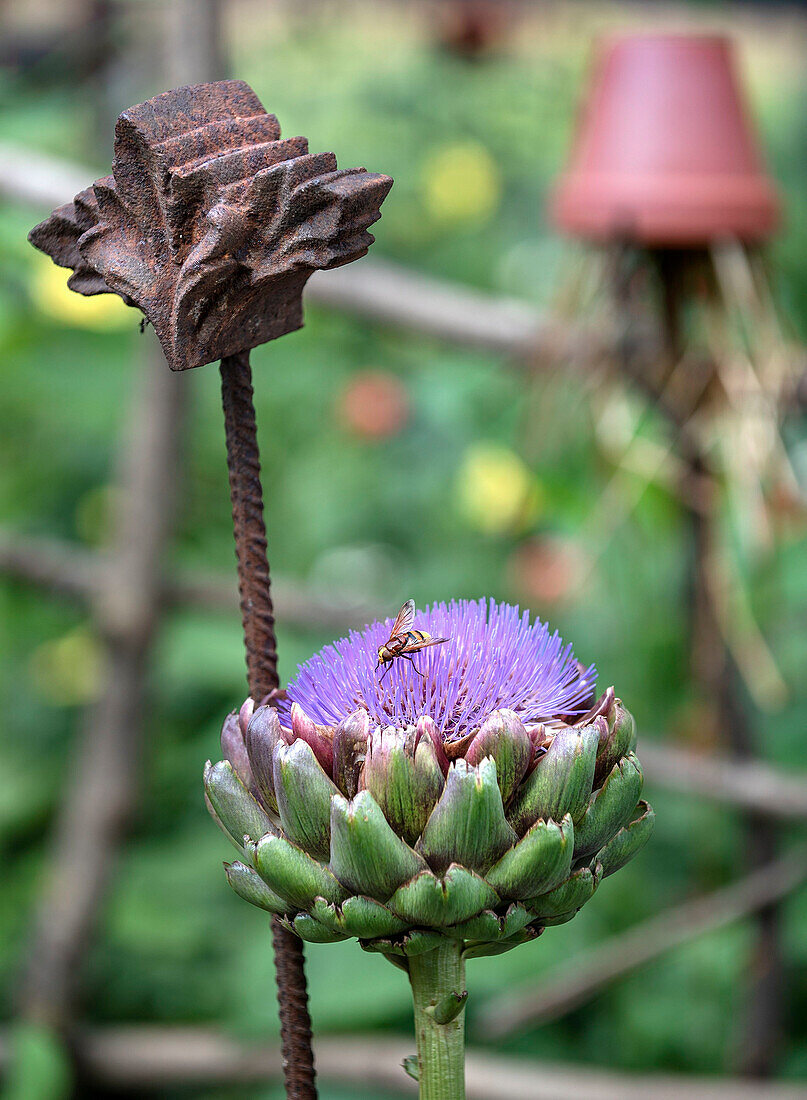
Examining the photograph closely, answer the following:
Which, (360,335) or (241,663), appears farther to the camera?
(360,335)

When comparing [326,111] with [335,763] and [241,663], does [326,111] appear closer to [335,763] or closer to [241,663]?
[241,663]

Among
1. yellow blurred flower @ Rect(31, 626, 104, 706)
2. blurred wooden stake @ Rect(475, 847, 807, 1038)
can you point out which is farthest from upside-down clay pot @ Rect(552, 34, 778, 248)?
yellow blurred flower @ Rect(31, 626, 104, 706)

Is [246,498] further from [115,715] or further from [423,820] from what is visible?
[115,715]

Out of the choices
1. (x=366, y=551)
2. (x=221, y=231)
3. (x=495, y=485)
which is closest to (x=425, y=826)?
(x=221, y=231)

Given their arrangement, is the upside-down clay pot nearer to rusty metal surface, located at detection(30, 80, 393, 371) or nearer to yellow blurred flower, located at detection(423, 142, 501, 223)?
rusty metal surface, located at detection(30, 80, 393, 371)

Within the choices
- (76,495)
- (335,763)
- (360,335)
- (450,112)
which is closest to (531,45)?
(450,112)

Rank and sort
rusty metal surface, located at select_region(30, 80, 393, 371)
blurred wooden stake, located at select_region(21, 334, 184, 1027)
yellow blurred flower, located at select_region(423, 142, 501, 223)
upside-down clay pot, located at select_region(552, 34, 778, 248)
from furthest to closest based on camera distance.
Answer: yellow blurred flower, located at select_region(423, 142, 501, 223) < blurred wooden stake, located at select_region(21, 334, 184, 1027) < upside-down clay pot, located at select_region(552, 34, 778, 248) < rusty metal surface, located at select_region(30, 80, 393, 371)
